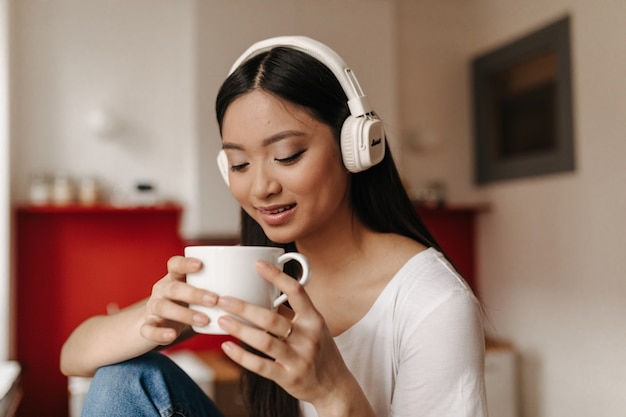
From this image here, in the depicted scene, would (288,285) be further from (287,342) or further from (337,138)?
(337,138)

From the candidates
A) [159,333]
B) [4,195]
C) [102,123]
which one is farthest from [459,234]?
[159,333]

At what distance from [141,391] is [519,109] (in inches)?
116

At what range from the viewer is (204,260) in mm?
803

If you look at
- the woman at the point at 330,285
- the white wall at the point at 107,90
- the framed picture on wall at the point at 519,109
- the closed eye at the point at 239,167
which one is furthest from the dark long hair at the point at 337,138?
the framed picture on wall at the point at 519,109

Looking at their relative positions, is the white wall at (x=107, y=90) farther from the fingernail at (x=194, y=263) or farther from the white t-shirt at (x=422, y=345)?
the fingernail at (x=194, y=263)

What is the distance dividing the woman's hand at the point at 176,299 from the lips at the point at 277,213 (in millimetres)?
195

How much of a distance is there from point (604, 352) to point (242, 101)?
2264 millimetres

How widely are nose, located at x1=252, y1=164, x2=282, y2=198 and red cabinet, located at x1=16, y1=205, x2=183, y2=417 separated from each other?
200 cm

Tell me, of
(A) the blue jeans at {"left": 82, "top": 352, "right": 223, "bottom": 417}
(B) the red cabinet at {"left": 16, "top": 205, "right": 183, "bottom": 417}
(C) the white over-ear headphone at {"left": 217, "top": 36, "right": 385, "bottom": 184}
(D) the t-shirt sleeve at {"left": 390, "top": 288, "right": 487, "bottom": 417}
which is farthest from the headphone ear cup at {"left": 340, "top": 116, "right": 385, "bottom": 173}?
(B) the red cabinet at {"left": 16, "top": 205, "right": 183, "bottom": 417}

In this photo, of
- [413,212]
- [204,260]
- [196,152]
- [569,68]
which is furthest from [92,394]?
[569,68]

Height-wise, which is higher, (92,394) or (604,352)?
(92,394)

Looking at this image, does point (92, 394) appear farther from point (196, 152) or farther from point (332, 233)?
point (196, 152)

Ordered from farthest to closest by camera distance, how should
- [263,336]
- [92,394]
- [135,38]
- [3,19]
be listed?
[135,38] → [3,19] → [92,394] → [263,336]

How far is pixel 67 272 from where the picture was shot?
115 inches
